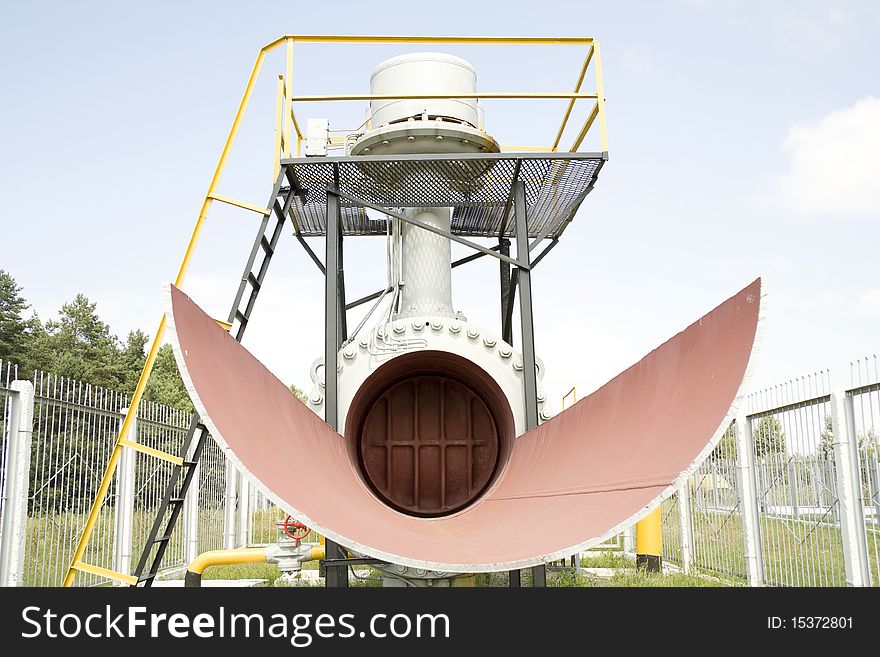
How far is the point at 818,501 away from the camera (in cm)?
816

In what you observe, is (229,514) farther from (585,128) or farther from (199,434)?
(585,128)

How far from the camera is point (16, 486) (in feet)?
21.4

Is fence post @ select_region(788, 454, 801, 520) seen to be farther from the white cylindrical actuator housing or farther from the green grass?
the white cylindrical actuator housing

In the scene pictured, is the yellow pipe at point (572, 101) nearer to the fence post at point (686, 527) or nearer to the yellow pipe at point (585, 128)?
the yellow pipe at point (585, 128)

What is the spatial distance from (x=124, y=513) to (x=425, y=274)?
4854mm

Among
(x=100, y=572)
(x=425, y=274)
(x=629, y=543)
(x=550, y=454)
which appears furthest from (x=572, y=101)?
(x=629, y=543)

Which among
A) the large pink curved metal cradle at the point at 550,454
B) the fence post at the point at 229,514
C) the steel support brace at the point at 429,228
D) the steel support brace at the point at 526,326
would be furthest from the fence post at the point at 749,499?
the fence post at the point at 229,514

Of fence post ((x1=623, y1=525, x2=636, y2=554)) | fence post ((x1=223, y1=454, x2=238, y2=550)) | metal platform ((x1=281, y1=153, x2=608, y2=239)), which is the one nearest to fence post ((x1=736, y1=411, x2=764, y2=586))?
metal platform ((x1=281, y1=153, x2=608, y2=239))

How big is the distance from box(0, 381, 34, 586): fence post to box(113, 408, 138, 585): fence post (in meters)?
2.48

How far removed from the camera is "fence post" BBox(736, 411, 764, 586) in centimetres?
940
